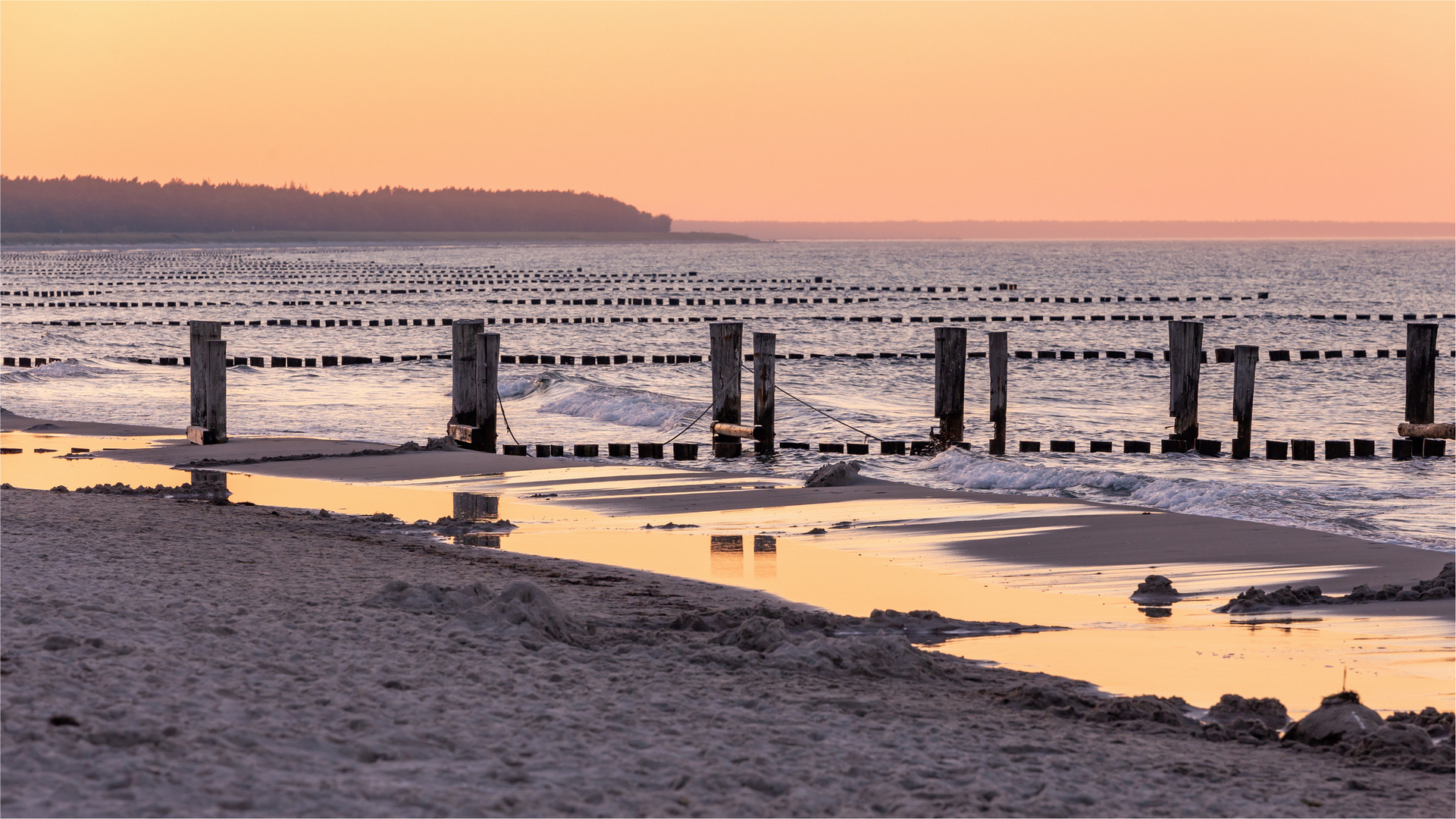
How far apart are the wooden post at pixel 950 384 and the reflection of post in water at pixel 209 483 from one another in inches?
363


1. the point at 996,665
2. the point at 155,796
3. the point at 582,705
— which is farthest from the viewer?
the point at 996,665

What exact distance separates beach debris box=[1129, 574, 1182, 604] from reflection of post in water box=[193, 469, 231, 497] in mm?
8978

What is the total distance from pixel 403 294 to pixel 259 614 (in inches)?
2969

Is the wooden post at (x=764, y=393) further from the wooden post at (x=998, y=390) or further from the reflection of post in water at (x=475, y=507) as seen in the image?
the reflection of post in water at (x=475, y=507)

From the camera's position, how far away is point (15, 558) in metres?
9.00

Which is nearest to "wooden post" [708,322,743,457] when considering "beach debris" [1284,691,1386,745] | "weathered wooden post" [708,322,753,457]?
"weathered wooden post" [708,322,753,457]

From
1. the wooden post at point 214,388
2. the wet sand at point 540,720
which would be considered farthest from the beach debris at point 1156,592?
the wooden post at point 214,388

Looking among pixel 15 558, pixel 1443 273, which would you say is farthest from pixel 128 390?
pixel 1443 273

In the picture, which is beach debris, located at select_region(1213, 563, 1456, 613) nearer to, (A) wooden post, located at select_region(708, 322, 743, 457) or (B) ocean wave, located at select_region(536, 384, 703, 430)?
(A) wooden post, located at select_region(708, 322, 743, 457)

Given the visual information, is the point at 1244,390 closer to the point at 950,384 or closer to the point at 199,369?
the point at 950,384

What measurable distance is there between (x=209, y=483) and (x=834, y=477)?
6.42 metres

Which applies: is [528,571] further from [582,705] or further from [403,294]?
[403,294]

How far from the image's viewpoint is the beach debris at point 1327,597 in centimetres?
902

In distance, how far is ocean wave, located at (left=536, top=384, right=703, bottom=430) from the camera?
25.1 meters
